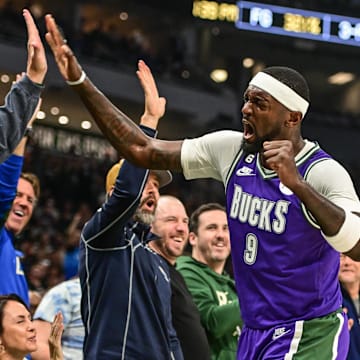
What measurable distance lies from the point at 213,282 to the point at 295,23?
17.2m

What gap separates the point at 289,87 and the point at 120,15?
83.1ft

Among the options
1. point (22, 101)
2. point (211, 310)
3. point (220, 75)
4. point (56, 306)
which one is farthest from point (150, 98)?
point (220, 75)

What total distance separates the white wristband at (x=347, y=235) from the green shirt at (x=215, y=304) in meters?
2.07

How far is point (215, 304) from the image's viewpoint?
5.75 metres

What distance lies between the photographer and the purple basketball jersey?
3637 mm

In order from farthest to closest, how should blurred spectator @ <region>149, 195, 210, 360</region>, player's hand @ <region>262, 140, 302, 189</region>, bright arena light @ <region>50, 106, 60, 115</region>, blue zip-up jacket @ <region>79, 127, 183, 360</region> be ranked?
bright arena light @ <region>50, 106, 60, 115</region> → blurred spectator @ <region>149, 195, 210, 360</region> → blue zip-up jacket @ <region>79, 127, 183, 360</region> → player's hand @ <region>262, 140, 302, 189</region>

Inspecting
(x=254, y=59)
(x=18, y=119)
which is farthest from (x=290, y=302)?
(x=254, y=59)

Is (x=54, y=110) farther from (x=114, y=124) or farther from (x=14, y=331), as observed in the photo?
(x=114, y=124)

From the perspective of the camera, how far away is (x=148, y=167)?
395cm

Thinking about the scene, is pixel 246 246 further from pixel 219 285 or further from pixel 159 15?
pixel 159 15

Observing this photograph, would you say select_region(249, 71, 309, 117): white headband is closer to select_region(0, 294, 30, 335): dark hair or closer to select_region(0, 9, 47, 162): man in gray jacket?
select_region(0, 9, 47, 162): man in gray jacket

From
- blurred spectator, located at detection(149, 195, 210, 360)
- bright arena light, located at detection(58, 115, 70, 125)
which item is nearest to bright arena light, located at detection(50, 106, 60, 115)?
bright arena light, located at detection(58, 115, 70, 125)

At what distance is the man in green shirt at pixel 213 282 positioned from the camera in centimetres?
552

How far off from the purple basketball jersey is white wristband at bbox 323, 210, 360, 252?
210mm
